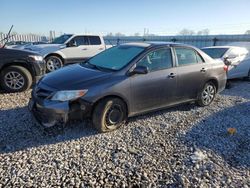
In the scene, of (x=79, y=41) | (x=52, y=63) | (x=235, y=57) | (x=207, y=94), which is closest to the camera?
(x=207, y=94)

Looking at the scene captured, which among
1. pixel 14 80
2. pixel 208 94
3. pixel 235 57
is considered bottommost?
pixel 208 94

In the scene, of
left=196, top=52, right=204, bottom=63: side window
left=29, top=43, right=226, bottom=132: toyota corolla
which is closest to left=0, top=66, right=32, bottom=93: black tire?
left=29, top=43, right=226, bottom=132: toyota corolla

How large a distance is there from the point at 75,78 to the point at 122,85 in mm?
812

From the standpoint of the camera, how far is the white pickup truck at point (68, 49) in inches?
358

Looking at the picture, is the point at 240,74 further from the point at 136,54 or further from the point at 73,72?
the point at 73,72

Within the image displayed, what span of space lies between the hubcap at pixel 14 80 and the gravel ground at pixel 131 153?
44.6 inches

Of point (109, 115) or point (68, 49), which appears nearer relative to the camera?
point (109, 115)

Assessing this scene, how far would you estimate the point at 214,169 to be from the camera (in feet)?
10.0

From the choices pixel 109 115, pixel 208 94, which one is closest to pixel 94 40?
pixel 208 94

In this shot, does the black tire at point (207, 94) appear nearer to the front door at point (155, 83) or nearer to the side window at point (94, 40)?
the front door at point (155, 83)

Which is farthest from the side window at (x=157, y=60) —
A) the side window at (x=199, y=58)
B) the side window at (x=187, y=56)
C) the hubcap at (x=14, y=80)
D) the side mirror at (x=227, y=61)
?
the hubcap at (x=14, y=80)

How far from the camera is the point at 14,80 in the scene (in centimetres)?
582

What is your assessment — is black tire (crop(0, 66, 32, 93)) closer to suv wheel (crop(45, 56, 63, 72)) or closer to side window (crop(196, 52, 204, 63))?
suv wheel (crop(45, 56, 63, 72))

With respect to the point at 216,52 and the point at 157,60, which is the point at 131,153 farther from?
the point at 216,52
